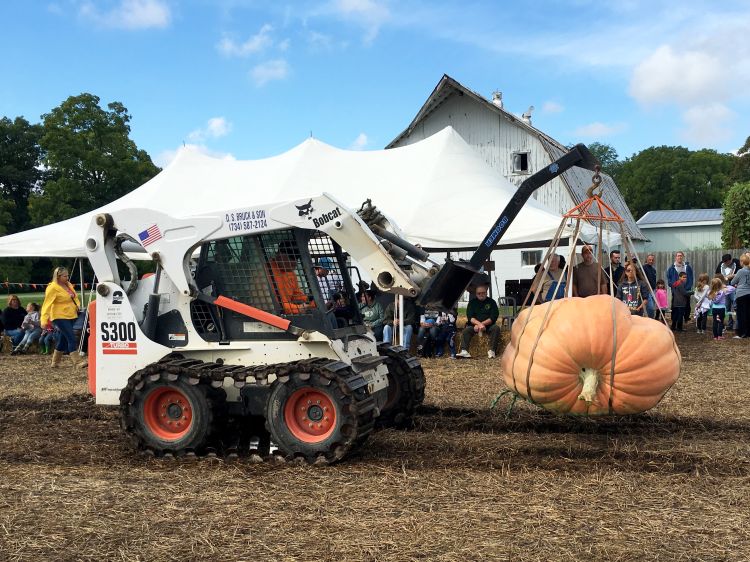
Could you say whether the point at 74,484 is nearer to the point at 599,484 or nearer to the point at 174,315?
the point at 174,315

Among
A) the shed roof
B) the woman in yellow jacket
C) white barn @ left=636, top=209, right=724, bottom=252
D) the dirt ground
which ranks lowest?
the dirt ground

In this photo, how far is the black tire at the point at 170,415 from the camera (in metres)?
6.51

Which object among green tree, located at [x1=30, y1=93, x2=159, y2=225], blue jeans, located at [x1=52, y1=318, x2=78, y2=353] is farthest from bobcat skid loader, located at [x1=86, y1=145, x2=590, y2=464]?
green tree, located at [x1=30, y1=93, x2=159, y2=225]

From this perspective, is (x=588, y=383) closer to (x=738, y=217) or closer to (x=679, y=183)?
(x=738, y=217)

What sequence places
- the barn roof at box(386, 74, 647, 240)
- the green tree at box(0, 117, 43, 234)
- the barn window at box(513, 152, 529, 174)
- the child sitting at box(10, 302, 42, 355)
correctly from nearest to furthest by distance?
the child sitting at box(10, 302, 42, 355) → the barn roof at box(386, 74, 647, 240) → the barn window at box(513, 152, 529, 174) → the green tree at box(0, 117, 43, 234)

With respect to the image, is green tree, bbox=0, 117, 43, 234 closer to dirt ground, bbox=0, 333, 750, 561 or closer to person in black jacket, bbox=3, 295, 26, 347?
person in black jacket, bbox=3, 295, 26, 347

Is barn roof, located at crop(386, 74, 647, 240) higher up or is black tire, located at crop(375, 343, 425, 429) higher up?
barn roof, located at crop(386, 74, 647, 240)

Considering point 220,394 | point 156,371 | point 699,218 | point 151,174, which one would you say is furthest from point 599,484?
point 699,218

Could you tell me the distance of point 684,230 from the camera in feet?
185

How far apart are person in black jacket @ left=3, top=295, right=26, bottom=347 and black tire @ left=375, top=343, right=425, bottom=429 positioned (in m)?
11.4

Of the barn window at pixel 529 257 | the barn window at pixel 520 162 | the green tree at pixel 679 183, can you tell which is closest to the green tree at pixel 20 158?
the barn window at pixel 520 162

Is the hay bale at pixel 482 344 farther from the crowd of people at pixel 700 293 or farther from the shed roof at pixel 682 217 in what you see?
the shed roof at pixel 682 217

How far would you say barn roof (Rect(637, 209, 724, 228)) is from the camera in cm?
5512

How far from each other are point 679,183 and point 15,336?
240 feet
